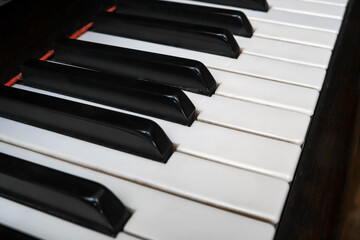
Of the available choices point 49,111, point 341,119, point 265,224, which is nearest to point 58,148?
point 49,111

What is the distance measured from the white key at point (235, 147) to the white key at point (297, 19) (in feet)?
2.00

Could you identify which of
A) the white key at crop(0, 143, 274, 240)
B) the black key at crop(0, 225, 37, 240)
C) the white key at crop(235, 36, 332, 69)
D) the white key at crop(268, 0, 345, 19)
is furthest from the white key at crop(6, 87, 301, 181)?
the white key at crop(268, 0, 345, 19)

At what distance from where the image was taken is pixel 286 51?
1189mm

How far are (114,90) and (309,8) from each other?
0.82 m

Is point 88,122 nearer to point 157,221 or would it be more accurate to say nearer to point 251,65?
point 157,221

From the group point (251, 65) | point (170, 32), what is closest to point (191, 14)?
point (170, 32)

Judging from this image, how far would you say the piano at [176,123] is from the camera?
0.70 meters

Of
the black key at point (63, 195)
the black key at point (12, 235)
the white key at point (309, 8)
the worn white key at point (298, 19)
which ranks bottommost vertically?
the black key at point (12, 235)

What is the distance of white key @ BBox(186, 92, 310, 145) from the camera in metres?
0.88

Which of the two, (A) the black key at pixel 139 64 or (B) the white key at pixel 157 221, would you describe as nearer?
(B) the white key at pixel 157 221

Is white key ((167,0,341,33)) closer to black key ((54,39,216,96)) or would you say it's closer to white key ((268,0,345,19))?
white key ((268,0,345,19))

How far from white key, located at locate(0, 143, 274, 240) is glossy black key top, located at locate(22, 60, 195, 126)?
226 mm

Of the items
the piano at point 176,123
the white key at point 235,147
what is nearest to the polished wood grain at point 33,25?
the piano at point 176,123

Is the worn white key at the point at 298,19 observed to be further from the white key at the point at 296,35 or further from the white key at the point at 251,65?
the white key at the point at 251,65
